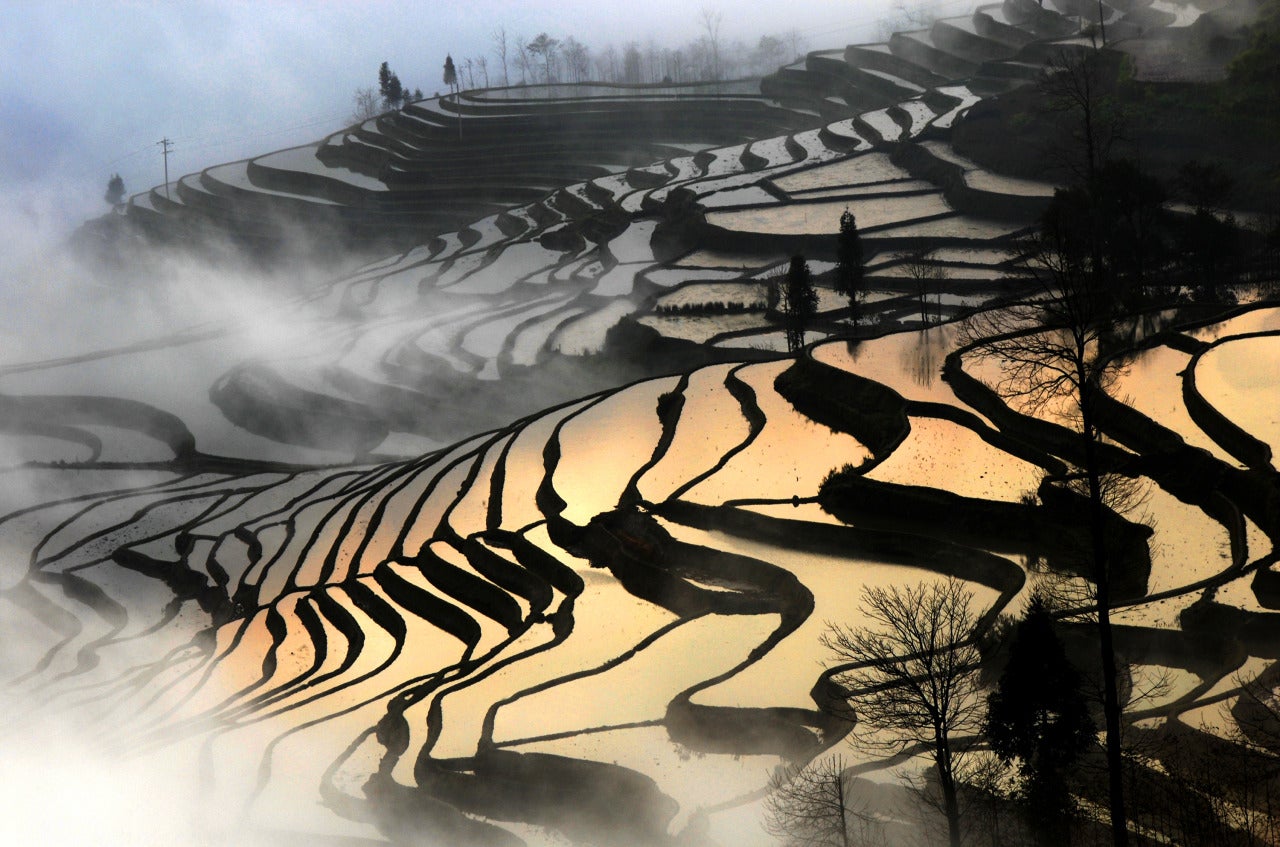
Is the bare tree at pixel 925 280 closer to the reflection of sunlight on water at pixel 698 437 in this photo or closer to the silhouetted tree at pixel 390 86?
the reflection of sunlight on water at pixel 698 437

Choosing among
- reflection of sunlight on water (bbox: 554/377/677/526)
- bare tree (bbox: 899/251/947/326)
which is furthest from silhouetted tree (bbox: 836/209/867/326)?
reflection of sunlight on water (bbox: 554/377/677/526)

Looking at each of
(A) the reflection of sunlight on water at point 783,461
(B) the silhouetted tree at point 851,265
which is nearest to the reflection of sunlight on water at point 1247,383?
(A) the reflection of sunlight on water at point 783,461

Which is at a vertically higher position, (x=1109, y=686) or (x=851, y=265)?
(x=1109, y=686)

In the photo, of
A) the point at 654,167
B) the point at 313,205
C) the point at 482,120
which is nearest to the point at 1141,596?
the point at 654,167

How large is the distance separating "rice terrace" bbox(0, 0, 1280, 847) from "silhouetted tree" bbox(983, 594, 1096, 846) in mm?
29

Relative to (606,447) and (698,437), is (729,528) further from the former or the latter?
(606,447)

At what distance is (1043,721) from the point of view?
9.21 metres

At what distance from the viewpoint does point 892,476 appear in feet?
51.6

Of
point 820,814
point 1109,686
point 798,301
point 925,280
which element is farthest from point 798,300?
point 1109,686

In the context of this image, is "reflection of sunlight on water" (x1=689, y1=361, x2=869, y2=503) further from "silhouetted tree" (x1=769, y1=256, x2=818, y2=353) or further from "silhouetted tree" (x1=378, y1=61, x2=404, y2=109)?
"silhouetted tree" (x1=378, y1=61, x2=404, y2=109)

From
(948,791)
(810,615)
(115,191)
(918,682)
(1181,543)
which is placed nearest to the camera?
(948,791)

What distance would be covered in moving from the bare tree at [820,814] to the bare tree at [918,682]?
54 cm

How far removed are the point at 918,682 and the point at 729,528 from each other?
267 inches

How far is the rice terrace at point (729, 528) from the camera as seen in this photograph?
33.0 ft
